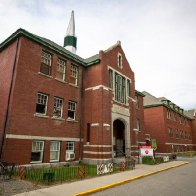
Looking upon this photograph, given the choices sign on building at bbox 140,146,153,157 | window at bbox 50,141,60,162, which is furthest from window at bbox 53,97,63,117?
sign on building at bbox 140,146,153,157

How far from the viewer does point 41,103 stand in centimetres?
1683

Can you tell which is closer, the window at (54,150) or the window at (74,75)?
the window at (54,150)

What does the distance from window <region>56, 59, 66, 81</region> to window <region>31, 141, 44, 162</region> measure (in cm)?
688

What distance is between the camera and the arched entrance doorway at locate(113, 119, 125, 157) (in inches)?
953

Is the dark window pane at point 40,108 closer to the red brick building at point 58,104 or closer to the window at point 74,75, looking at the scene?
the red brick building at point 58,104

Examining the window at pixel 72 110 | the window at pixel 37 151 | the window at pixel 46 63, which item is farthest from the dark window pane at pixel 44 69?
the window at pixel 37 151

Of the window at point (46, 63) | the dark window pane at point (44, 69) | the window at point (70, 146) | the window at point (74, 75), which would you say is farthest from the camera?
the window at point (74, 75)

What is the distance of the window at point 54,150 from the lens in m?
16.8

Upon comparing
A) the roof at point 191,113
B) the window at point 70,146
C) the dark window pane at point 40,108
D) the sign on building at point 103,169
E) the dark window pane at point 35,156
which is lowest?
the sign on building at point 103,169

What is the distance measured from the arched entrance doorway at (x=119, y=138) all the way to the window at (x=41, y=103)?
1123cm

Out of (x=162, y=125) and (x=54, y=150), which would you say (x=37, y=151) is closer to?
(x=54, y=150)

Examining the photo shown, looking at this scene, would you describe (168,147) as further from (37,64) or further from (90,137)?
(37,64)

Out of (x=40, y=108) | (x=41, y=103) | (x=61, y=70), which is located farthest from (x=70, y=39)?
(x=40, y=108)

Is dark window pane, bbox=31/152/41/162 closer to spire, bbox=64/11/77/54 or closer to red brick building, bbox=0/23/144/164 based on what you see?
red brick building, bbox=0/23/144/164
